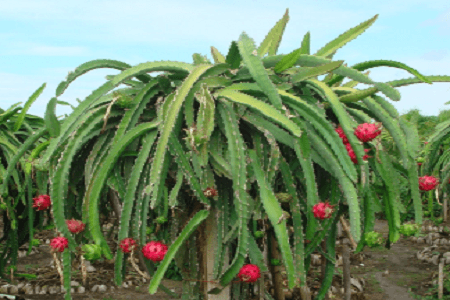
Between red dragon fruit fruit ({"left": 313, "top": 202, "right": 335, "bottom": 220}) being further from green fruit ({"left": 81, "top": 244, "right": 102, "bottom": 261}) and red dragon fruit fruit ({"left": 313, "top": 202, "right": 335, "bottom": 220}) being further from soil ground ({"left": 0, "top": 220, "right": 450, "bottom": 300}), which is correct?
soil ground ({"left": 0, "top": 220, "right": 450, "bottom": 300})

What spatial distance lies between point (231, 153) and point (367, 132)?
0.54 metres

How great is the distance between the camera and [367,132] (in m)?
1.82

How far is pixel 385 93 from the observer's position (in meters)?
1.98

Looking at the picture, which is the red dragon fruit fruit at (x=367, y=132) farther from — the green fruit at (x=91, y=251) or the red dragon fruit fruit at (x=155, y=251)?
the green fruit at (x=91, y=251)

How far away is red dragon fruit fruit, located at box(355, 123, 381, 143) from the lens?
5.97 ft

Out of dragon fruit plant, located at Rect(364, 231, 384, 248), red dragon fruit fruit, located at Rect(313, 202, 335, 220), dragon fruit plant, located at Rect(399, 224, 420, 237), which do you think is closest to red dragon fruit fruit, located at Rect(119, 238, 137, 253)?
red dragon fruit fruit, located at Rect(313, 202, 335, 220)

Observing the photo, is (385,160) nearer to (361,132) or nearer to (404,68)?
(361,132)

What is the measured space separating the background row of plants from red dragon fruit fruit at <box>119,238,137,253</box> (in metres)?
0.03

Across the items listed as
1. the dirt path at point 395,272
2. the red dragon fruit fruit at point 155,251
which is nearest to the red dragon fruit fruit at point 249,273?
the red dragon fruit fruit at point 155,251

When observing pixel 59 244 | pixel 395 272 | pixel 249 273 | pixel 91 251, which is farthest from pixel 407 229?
pixel 395 272

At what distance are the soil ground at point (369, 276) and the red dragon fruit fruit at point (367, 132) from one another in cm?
308

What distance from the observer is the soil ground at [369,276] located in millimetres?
4648

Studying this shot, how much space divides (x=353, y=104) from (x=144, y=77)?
0.98 meters

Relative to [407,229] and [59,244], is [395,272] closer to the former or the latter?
[407,229]
